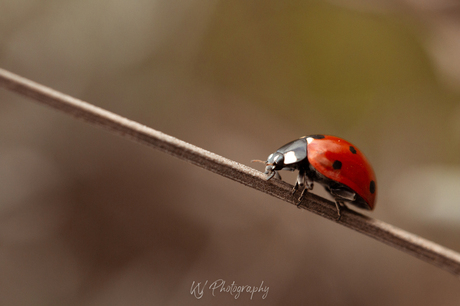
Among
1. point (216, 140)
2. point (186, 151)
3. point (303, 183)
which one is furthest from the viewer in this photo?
point (216, 140)

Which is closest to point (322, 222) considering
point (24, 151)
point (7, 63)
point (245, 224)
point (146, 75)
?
point (245, 224)

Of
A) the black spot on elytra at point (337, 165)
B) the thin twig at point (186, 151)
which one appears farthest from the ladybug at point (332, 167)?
the thin twig at point (186, 151)

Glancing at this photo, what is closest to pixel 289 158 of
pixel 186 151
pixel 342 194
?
pixel 342 194

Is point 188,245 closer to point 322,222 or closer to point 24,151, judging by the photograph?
point 322,222

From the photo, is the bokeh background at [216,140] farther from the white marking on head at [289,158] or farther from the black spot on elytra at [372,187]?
the white marking on head at [289,158]

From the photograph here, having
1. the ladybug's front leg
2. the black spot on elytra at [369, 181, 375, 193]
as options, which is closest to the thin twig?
the ladybug's front leg

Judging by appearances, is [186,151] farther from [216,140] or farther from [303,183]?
[216,140]
